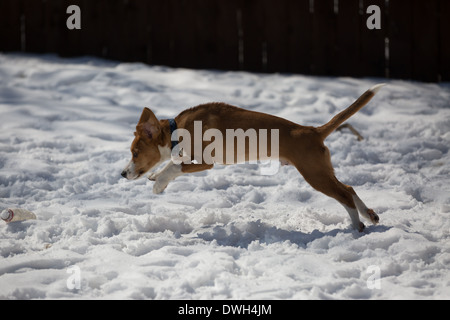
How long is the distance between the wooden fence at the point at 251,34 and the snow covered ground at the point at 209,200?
39 centimetres

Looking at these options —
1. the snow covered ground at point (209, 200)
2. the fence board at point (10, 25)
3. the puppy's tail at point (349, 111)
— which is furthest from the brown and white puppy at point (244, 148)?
the fence board at point (10, 25)

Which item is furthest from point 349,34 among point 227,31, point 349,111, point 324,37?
point 349,111

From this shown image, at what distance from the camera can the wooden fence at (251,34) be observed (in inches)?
324

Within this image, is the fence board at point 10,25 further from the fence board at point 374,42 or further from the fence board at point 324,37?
the fence board at point 374,42

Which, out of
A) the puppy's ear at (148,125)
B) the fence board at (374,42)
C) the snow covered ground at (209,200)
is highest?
the fence board at (374,42)

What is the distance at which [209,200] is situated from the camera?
4.98 m

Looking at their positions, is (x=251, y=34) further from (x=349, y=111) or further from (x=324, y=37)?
(x=349, y=111)

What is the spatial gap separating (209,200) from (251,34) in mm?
4196

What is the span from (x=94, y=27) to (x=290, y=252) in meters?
6.07

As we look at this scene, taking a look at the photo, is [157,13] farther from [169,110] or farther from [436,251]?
[436,251]

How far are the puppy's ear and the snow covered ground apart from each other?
2.03 ft

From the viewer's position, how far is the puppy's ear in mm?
4254

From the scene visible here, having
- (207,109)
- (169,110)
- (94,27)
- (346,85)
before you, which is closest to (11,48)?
(94,27)
